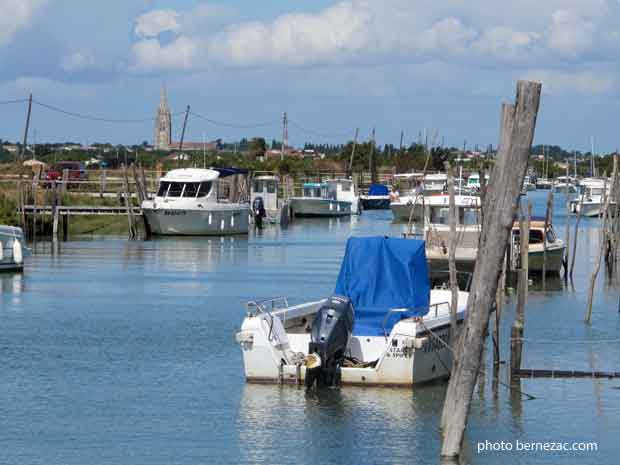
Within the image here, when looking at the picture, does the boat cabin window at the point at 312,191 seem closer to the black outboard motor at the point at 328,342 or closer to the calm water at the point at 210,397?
the calm water at the point at 210,397

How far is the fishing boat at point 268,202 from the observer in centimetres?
7506

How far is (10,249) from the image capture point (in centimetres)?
4169

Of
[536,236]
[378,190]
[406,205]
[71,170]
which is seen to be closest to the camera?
[536,236]

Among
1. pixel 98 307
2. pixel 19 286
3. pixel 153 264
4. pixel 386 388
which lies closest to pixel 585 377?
pixel 386 388

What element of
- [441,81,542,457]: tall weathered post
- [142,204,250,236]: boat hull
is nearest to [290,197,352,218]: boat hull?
[142,204,250,236]: boat hull

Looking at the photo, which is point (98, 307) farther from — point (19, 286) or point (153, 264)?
point (153, 264)

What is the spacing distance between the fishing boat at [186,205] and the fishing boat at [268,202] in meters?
13.3

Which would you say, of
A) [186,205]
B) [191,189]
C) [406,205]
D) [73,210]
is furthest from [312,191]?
[73,210]

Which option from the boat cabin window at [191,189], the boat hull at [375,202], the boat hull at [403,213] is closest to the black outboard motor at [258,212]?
the boat hull at [403,213]

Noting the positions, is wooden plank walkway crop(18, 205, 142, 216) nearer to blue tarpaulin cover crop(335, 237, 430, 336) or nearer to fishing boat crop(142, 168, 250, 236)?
fishing boat crop(142, 168, 250, 236)

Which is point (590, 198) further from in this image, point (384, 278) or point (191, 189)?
point (384, 278)

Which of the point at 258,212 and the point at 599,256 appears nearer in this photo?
the point at 599,256

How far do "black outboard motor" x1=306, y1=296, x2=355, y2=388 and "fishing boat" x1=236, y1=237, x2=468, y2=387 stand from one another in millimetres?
16

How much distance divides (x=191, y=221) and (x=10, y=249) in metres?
19.3
